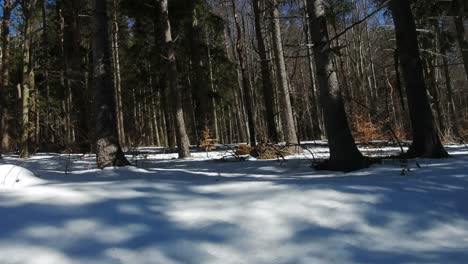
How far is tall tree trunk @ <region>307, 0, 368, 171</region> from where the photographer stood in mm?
5438

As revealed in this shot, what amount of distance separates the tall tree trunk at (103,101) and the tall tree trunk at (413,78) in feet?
17.9

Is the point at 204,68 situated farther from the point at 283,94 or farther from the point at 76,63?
the point at 283,94

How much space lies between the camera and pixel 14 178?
3.49 m

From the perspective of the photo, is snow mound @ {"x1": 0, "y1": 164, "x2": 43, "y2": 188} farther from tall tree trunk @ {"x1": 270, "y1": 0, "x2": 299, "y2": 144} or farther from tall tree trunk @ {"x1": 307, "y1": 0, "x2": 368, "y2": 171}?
tall tree trunk @ {"x1": 270, "y1": 0, "x2": 299, "y2": 144}

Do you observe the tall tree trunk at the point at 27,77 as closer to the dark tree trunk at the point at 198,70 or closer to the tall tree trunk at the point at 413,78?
the dark tree trunk at the point at 198,70

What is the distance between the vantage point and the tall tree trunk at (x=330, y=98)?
5.44 m

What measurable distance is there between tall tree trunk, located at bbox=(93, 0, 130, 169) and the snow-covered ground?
2920mm

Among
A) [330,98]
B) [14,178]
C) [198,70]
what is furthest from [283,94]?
[198,70]

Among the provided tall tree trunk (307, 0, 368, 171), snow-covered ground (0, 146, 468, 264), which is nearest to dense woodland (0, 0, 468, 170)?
tall tree trunk (307, 0, 368, 171)

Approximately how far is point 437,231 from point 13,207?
9.75ft

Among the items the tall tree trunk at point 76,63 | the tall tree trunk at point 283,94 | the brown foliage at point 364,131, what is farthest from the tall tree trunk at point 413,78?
the tall tree trunk at point 76,63

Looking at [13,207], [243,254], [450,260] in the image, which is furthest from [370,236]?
[13,207]

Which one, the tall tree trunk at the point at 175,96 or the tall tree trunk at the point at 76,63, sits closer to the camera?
the tall tree trunk at the point at 175,96

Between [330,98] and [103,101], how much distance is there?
4089 millimetres
